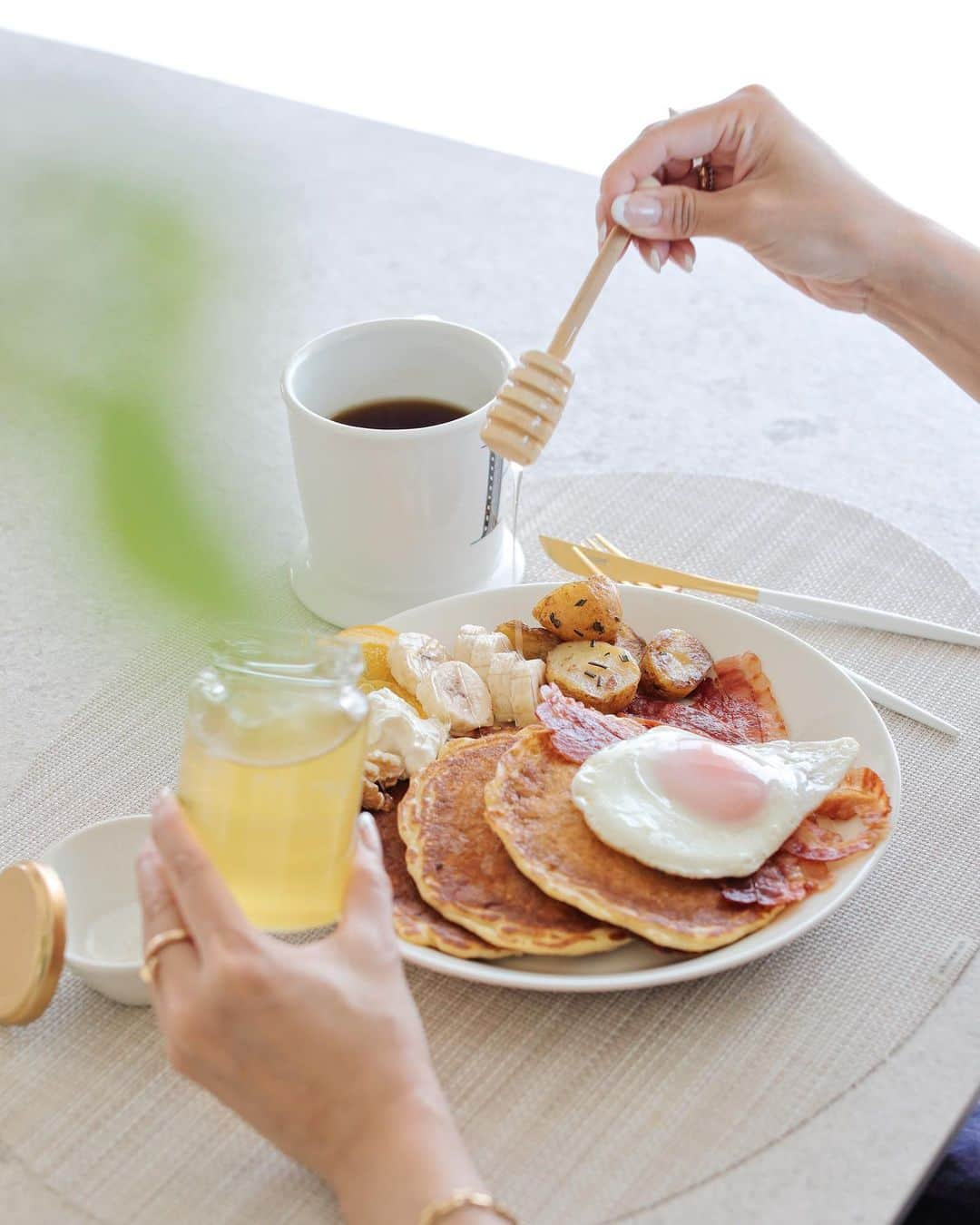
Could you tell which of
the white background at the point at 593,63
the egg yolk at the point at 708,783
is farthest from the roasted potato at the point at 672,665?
the white background at the point at 593,63

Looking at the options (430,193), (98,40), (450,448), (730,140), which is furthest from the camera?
(98,40)

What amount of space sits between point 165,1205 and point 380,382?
3.09 ft

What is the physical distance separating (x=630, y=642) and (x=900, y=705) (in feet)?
0.97

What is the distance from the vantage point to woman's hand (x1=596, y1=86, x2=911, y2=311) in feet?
4.89

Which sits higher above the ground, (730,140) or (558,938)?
(730,140)

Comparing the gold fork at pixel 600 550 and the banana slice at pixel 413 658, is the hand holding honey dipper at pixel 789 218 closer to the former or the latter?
the gold fork at pixel 600 550

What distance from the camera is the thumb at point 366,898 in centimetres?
88

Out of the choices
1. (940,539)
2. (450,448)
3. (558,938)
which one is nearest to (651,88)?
(940,539)

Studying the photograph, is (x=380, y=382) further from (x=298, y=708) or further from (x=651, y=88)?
(x=651, y=88)

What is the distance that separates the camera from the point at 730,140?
1.52 m

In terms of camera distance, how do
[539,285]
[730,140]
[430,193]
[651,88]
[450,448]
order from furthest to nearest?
1. [651,88]
2. [430,193]
3. [539,285]
4. [730,140]
5. [450,448]

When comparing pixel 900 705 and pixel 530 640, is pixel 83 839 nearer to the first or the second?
pixel 530 640

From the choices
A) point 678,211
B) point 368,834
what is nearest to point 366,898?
point 368,834

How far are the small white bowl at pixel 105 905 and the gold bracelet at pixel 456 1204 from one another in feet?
1.08
